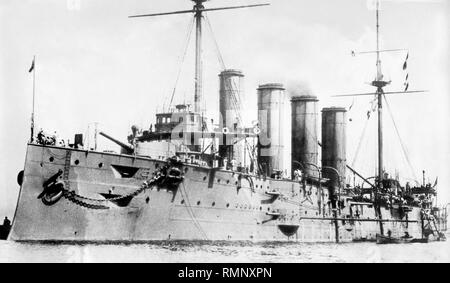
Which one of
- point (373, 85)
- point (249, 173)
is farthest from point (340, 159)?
point (249, 173)

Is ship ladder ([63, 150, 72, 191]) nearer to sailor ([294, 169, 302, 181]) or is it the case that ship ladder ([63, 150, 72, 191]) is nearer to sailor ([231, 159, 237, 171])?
sailor ([231, 159, 237, 171])

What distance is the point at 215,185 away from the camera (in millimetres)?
21203

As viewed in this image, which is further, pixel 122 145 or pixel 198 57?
pixel 198 57

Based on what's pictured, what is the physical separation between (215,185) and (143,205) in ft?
10.2

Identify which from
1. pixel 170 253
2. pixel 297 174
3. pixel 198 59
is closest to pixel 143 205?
pixel 170 253

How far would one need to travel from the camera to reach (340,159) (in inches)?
1192

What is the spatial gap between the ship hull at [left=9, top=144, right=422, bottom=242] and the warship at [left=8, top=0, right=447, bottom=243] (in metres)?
0.03

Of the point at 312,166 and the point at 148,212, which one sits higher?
the point at 312,166

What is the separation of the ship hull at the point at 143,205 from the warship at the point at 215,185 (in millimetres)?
31

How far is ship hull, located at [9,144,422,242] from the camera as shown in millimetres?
17453

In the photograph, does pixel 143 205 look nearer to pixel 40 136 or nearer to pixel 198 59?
pixel 40 136
